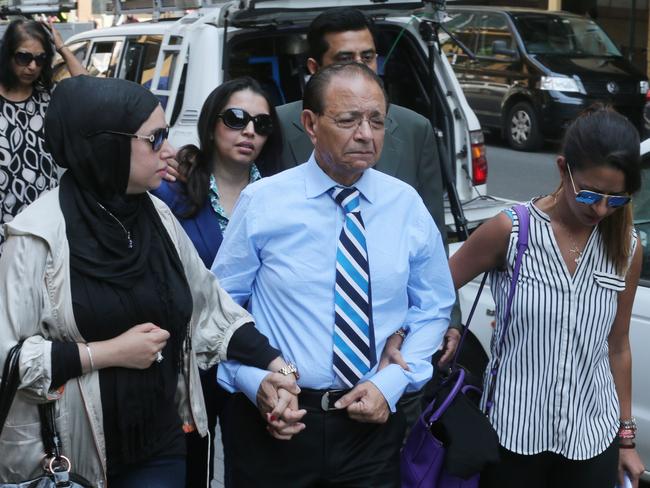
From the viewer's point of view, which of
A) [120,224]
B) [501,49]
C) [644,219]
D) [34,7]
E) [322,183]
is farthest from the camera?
[501,49]

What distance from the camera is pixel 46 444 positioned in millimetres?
2697

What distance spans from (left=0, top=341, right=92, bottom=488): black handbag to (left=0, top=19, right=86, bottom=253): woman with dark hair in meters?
2.92

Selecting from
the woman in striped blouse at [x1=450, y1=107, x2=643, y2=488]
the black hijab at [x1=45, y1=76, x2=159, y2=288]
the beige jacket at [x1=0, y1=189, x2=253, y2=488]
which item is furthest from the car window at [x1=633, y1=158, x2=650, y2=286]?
the beige jacket at [x1=0, y1=189, x2=253, y2=488]

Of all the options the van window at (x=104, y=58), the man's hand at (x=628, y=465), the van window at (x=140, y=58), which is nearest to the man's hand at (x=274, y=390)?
the man's hand at (x=628, y=465)

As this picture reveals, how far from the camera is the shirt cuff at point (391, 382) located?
113 inches

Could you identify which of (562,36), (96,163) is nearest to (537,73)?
(562,36)

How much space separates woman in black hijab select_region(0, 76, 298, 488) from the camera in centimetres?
266

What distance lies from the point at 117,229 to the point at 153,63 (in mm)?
4890

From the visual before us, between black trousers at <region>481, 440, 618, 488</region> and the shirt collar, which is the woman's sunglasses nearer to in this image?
the shirt collar

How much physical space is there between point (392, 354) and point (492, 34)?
47.1 feet

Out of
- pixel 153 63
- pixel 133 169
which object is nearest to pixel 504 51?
pixel 153 63

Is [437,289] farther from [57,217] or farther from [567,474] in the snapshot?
[57,217]

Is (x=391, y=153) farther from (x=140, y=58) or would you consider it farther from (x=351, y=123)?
(x=140, y=58)

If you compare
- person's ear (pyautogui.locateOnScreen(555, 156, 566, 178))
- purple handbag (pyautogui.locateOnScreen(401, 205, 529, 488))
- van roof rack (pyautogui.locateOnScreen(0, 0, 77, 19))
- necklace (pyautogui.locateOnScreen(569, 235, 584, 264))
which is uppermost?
person's ear (pyautogui.locateOnScreen(555, 156, 566, 178))
